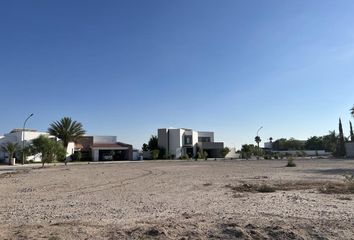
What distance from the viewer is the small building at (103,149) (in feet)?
298

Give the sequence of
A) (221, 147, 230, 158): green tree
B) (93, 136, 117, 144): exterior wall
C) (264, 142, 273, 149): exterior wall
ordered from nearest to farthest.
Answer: (93, 136, 117, 144): exterior wall < (221, 147, 230, 158): green tree < (264, 142, 273, 149): exterior wall

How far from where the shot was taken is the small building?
9075 centimetres

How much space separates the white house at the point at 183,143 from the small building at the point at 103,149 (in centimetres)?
1153

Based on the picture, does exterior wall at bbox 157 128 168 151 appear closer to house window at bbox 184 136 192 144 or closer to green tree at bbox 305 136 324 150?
house window at bbox 184 136 192 144

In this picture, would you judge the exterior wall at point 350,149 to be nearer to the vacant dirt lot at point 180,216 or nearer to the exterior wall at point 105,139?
the exterior wall at point 105,139

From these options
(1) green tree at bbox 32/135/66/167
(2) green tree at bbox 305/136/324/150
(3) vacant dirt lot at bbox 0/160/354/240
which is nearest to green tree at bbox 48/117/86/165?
(1) green tree at bbox 32/135/66/167

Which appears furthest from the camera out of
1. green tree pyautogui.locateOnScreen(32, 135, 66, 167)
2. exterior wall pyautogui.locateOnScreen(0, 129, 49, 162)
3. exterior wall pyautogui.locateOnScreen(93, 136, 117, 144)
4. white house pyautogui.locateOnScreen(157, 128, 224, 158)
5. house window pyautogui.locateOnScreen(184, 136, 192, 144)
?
house window pyautogui.locateOnScreen(184, 136, 192, 144)

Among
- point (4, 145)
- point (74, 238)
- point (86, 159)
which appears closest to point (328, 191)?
point (74, 238)

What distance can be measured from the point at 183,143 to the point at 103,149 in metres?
23.1

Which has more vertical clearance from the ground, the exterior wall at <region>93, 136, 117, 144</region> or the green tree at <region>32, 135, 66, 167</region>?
the exterior wall at <region>93, 136, 117, 144</region>

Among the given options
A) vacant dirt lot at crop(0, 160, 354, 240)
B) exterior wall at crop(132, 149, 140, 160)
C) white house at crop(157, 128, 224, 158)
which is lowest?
vacant dirt lot at crop(0, 160, 354, 240)

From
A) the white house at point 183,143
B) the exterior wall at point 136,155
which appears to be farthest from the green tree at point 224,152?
the exterior wall at point 136,155

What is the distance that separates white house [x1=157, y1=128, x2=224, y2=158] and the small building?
11.5 metres

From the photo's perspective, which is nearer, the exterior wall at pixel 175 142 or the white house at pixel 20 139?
the white house at pixel 20 139
